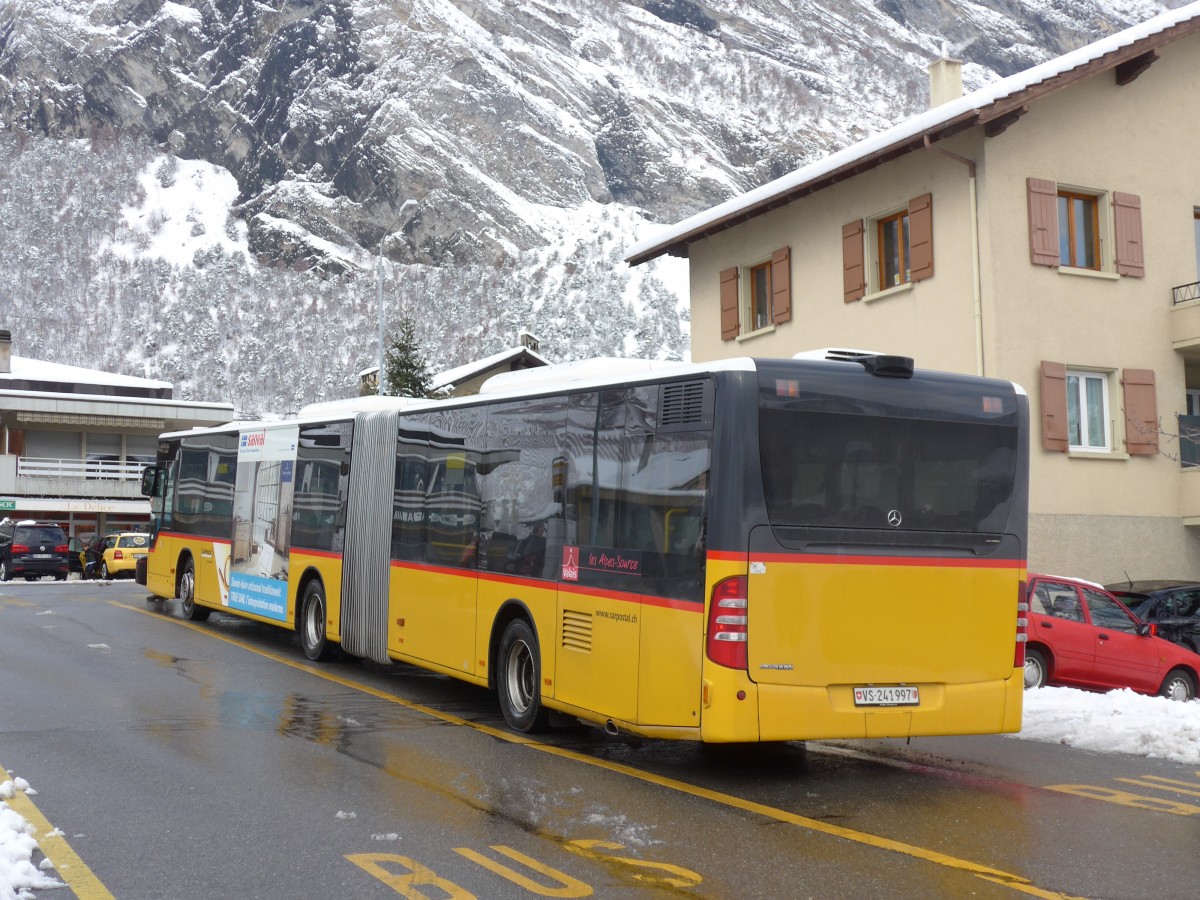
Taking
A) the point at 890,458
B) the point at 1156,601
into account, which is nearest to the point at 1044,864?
the point at 890,458

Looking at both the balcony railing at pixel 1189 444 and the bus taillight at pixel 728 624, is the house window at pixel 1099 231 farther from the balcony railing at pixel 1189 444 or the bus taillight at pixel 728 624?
the bus taillight at pixel 728 624

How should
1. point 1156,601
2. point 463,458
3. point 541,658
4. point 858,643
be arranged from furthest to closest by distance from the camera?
point 1156,601
point 463,458
point 541,658
point 858,643

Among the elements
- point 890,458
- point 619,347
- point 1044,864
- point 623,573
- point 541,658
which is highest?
point 619,347

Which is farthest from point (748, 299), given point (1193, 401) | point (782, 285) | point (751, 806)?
point (751, 806)

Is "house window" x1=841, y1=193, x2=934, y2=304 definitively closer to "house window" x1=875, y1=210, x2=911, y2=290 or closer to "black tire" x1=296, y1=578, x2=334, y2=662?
"house window" x1=875, y1=210, x2=911, y2=290

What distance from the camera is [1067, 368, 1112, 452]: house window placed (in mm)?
22766

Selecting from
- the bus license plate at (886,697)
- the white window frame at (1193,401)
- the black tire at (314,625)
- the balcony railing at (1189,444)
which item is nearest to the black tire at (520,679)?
the bus license plate at (886,697)

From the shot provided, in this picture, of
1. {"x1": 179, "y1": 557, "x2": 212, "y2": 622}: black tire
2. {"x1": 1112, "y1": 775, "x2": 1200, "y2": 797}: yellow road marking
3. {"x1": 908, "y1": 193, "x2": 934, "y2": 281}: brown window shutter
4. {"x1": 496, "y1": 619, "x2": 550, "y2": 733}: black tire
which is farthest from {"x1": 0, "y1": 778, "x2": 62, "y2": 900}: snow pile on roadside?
{"x1": 908, "y1": 193, "x2": 934, "y2": 281}: brown window shutter

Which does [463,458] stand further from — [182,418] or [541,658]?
[182,418]

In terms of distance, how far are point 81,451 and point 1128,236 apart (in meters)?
44.4

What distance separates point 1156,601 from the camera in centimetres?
1844

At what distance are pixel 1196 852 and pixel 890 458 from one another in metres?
3.05

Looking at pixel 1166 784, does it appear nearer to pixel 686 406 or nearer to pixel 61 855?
pixel 686 406

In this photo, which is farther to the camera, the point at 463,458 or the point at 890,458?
the point at 463,458
